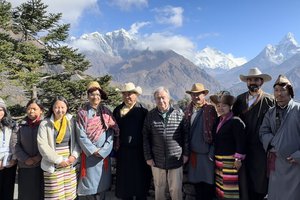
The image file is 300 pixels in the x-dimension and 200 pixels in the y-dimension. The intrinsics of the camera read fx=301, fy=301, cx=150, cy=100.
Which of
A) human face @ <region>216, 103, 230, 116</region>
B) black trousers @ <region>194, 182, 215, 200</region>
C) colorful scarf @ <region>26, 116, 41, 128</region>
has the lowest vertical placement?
black trousers @ <region>194, 182, 215, 200</region>

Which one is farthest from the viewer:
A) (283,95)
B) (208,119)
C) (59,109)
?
(208,119)

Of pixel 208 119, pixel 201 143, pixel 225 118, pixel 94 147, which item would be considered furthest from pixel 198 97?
pixel 94 147

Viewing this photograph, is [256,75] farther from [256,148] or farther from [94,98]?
[94,98]

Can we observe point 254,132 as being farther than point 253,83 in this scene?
No

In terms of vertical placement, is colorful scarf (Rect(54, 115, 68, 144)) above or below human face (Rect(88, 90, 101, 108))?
below

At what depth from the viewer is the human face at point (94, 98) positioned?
4.72 m

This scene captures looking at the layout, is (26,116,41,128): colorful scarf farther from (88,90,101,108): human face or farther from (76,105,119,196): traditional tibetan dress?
(88,90,101,108): human face

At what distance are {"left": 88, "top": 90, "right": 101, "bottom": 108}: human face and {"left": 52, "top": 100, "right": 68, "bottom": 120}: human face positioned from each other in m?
0.42

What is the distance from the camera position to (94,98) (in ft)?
15.5

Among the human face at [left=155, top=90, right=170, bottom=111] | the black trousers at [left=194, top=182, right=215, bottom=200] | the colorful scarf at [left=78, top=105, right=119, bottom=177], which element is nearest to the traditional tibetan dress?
the colorful scarf at [left=78, top=105, right=119, bottom=177]

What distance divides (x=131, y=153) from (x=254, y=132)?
193 cm

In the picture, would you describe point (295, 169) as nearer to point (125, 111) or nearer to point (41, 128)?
point (125, 111)

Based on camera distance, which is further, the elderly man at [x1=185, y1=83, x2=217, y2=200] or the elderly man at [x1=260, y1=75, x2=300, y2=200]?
the elderly man at [x1=185, y1=83, x2=217, y2=200]

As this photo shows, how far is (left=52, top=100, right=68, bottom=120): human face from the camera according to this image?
444cm
